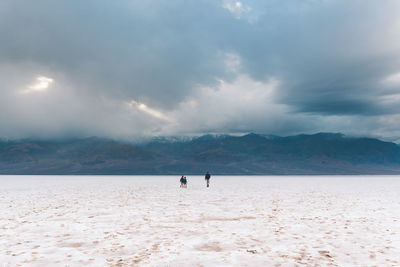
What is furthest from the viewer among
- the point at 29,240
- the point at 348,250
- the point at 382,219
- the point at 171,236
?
the point at 382,219

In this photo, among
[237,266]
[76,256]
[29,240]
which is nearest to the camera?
[237,266]

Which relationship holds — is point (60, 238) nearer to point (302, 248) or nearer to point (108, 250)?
point (108, 250)

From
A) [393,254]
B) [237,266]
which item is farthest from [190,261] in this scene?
[393,254]

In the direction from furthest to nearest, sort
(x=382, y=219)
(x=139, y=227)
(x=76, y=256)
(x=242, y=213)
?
(x=242, y=213) → (x=382, y=219) → (x=139, y=227) → (x=76, y=256)

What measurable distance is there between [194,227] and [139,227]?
7.69ft

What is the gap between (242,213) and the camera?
56.9 ft

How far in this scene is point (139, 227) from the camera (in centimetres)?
1316

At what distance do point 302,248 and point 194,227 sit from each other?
4938mm

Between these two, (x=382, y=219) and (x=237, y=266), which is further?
(x=382, y=219)

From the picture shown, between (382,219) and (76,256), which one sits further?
(382,219)

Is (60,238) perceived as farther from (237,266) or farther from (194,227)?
(237,266)

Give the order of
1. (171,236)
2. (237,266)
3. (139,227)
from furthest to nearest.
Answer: (139,227) < (171,236) < (237,266)

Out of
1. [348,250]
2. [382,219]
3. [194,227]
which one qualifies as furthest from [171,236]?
[382,219]

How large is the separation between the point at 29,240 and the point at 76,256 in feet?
9.85
